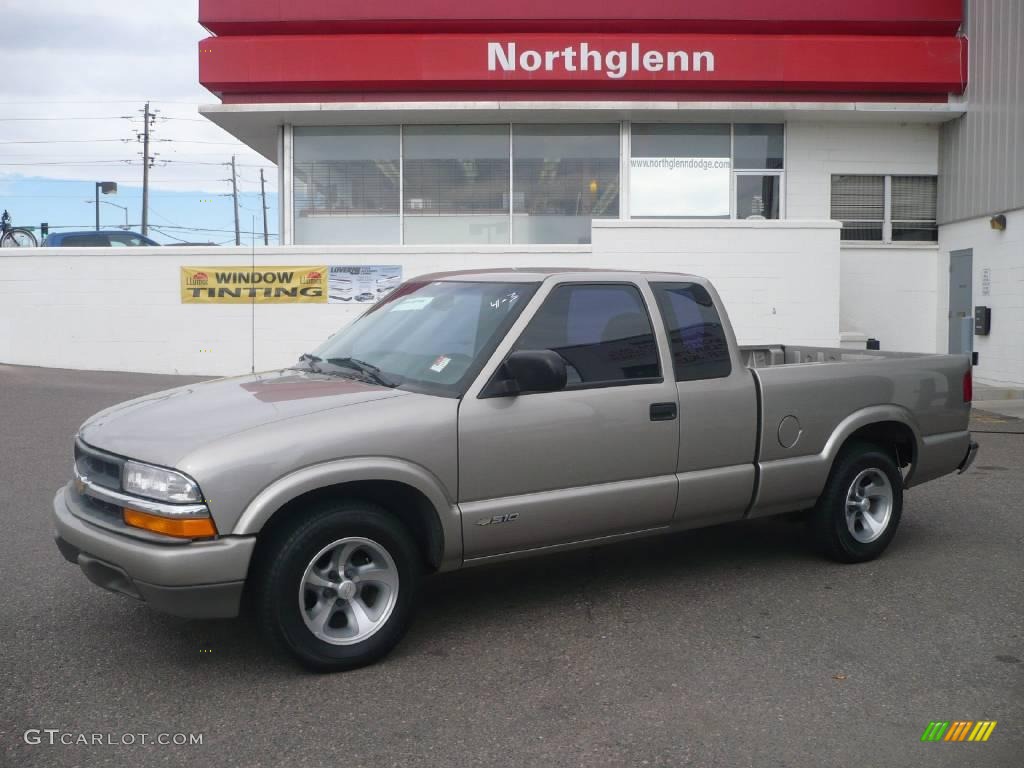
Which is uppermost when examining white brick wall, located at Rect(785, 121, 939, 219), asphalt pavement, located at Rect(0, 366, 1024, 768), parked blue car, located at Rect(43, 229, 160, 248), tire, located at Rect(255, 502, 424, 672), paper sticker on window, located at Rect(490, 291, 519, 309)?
white brick wall, located at Rect(785, 121, 939, 219)

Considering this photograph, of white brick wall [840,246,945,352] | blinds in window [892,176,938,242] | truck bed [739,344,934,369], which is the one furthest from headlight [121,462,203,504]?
blinds in window [892,176,938,242]

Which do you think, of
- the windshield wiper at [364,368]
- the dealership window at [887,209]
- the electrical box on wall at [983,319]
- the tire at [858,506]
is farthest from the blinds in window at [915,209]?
the windshield wiper at [364,368]

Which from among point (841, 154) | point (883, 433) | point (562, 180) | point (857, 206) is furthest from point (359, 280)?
point (883, 433)

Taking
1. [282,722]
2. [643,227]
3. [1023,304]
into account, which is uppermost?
[643,227]

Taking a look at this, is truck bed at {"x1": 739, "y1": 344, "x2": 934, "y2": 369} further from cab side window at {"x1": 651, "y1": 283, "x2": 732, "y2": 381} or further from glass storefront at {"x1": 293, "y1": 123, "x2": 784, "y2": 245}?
glass storefront at {"x1": 293, "y1": 123, "x2": 784, "y2": 245}

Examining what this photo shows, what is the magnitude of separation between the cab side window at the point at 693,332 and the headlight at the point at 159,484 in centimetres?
270

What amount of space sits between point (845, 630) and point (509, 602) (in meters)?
1.76

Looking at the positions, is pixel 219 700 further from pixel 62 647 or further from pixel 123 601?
pixel 123 601

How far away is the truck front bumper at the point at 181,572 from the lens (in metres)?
4.17

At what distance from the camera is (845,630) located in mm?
5230

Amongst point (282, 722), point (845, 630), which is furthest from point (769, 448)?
point (282, 722)

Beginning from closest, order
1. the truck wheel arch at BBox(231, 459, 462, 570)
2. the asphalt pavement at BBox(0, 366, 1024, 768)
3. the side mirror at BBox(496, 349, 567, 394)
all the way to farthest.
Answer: the asphalt pavement at BBox(0, 366, 1024, 768), the truck wheel arch at BBox(231, 459, 462, 570), the side mirror at BBox(496, 349, 567, 394)

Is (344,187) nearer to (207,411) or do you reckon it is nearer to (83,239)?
(83,239)

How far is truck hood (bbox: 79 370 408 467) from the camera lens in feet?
14.5
